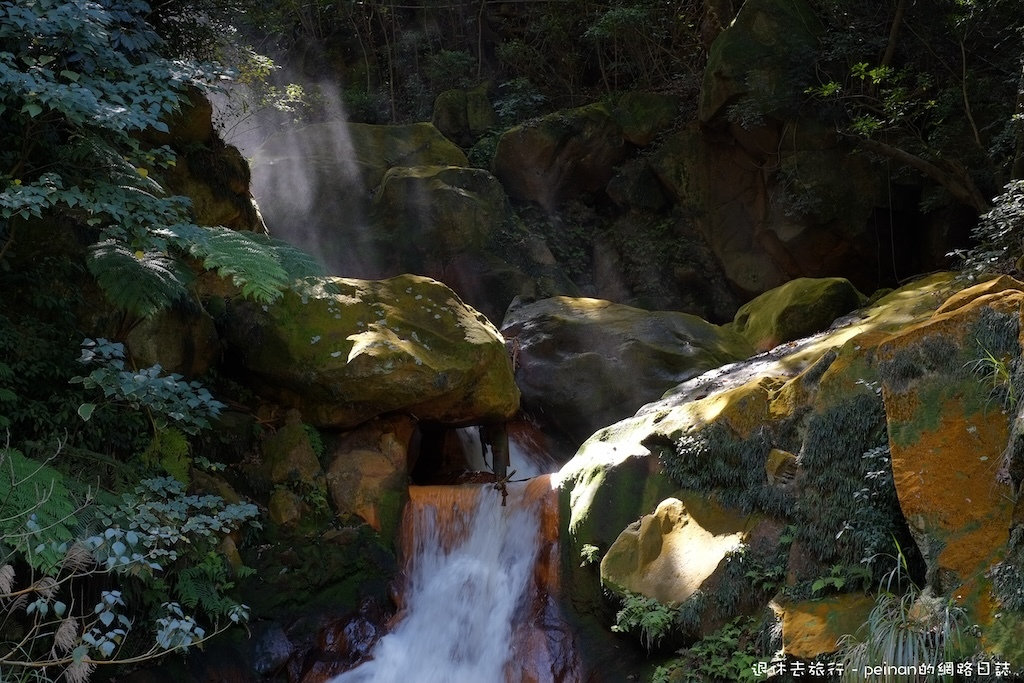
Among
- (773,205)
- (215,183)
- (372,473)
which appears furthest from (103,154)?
(773,205)

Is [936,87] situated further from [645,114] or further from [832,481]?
[832,481]

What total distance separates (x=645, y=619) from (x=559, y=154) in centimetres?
1211

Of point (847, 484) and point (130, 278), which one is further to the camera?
point (130, 278)

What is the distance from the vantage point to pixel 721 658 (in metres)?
4.96

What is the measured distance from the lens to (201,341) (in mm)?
7887

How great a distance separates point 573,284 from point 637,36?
5.74 metres

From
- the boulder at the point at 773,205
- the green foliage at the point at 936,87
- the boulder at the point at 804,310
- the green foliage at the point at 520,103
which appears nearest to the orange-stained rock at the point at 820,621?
the boulder at the point at 804,310

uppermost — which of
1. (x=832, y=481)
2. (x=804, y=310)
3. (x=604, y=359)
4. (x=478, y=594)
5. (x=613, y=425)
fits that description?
(x=804, y=310)

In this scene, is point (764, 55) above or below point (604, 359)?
above

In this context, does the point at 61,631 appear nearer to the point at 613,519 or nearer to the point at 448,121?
the point at 613,519

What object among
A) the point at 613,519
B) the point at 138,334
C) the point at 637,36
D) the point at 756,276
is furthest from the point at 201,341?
the point at 637,36

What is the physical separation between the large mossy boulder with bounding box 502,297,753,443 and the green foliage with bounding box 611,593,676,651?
4.49m

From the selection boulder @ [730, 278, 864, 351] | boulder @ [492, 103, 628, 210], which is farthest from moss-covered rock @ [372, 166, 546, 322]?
boulder @ [730, 278, 864, 351]

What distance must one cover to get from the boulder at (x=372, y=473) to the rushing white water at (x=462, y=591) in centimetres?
31
